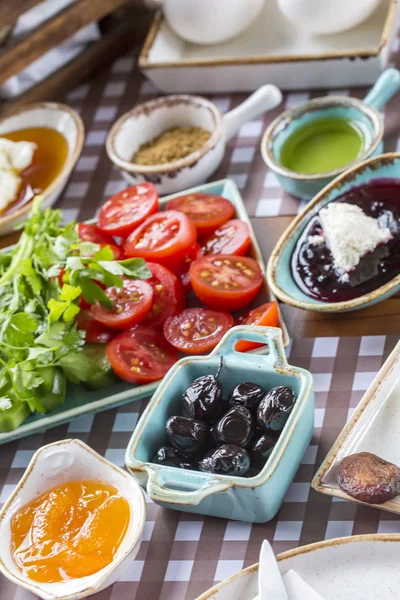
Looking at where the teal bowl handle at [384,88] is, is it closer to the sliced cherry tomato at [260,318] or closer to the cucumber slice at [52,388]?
the sliced cherry tomato at [260,318]

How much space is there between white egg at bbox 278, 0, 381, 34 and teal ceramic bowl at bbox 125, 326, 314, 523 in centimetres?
106

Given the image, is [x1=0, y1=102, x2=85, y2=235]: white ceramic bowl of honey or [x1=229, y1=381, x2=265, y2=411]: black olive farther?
[x1=0, y1=102, x2=85, y2=235]: white ceramic bowl of honey

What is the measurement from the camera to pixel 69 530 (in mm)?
1286

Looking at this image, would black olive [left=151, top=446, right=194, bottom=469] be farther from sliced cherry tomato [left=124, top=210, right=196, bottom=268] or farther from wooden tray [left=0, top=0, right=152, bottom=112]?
wooden tray [left=0, top=0, right=152, bottom=112]

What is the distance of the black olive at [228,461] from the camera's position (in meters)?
1.23

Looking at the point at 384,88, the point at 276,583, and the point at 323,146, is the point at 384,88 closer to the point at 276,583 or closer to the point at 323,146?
the point at 323,146

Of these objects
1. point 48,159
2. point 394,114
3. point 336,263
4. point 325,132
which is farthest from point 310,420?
point 48,159

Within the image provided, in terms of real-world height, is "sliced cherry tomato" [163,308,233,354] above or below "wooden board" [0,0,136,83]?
below

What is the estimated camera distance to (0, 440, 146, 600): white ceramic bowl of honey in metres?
1.21

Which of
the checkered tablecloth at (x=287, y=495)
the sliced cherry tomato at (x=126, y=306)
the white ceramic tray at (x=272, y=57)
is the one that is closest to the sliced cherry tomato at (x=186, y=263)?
the sliced cherry tomato at (x=126, y=306)

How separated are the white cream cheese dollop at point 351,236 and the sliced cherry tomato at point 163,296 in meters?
0.32

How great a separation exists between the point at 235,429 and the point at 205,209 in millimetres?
680

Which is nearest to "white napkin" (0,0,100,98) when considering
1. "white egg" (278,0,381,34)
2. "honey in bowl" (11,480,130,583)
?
"white egg" (278,0,381,34)

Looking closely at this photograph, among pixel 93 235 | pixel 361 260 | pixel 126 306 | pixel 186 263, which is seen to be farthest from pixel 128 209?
pixel 361 260
